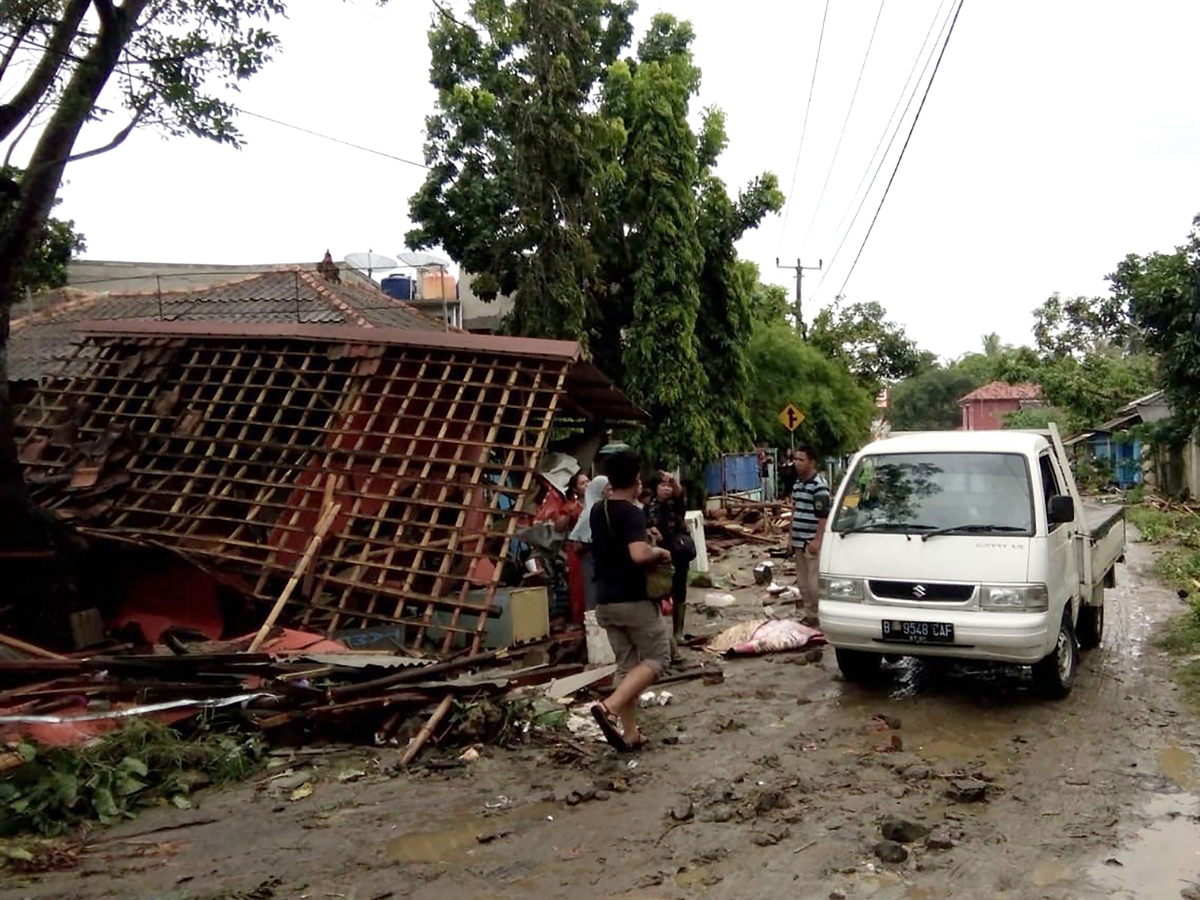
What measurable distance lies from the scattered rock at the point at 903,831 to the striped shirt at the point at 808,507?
463 cm

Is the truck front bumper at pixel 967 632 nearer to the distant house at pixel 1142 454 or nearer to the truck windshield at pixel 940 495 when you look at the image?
the truck windshield at pixel 940 495

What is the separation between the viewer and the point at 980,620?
270 inches

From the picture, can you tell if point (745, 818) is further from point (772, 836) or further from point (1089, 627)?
point (1089, 627)

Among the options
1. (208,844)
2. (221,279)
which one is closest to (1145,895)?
(208,844)

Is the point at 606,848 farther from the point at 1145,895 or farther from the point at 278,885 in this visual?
the point at 1145,895

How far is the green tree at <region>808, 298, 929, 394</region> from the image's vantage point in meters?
41.0

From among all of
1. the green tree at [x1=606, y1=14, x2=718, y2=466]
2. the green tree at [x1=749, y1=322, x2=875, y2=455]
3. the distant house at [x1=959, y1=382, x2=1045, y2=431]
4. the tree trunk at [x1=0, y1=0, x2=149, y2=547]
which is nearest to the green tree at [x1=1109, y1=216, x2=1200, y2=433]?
the green tree at [x1=606, y1=14, x2=718, y2=466]

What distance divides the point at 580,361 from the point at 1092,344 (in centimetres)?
4632

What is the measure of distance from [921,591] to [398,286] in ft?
60.6

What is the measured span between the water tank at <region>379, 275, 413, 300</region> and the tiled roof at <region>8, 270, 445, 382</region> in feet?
17.9

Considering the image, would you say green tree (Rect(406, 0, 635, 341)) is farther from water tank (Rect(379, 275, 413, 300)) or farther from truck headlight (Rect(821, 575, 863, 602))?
truck headlight (Rect(821, 575, 863, 602))

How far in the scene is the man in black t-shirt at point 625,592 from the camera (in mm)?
6207

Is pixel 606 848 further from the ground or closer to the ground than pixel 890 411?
closer to the ground

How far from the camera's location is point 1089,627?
9094 mm
